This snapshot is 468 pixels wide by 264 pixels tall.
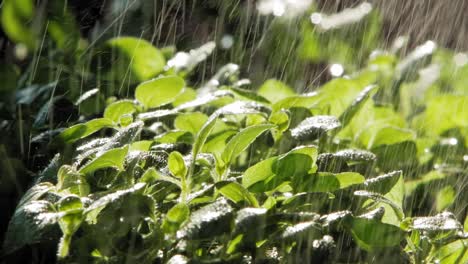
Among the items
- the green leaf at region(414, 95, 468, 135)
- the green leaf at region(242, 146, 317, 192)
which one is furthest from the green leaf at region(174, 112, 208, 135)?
the green leaf at region(414, 95, 468, 135)

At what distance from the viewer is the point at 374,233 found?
0.79 metres

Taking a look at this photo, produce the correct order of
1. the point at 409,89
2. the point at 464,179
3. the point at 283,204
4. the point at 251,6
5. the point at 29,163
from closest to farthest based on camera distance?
the point at 283,204 → the point at 29,163 → the point at 464,179 → the point at 409,89 → the point at 251,6

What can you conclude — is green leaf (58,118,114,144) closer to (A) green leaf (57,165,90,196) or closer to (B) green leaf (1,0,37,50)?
(A) green leaf (57,165,90,196)

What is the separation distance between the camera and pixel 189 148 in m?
1.03

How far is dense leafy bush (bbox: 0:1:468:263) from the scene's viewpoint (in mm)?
709

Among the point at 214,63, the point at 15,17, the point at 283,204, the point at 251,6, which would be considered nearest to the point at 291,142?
the point at 283,204

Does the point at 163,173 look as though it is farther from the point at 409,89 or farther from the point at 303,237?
the point at 409,89

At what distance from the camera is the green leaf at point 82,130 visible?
915 millimetres

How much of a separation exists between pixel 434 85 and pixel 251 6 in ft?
3.22

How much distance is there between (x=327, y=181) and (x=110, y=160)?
231mm

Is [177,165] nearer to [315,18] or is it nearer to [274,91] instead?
[274,91]

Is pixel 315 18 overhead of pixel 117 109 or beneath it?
overhead

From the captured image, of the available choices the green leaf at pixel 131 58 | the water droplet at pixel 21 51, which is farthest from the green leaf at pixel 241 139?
the water droplet at pixel 21 51

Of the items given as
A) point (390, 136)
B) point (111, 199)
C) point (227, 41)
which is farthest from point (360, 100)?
point (227, 41)
